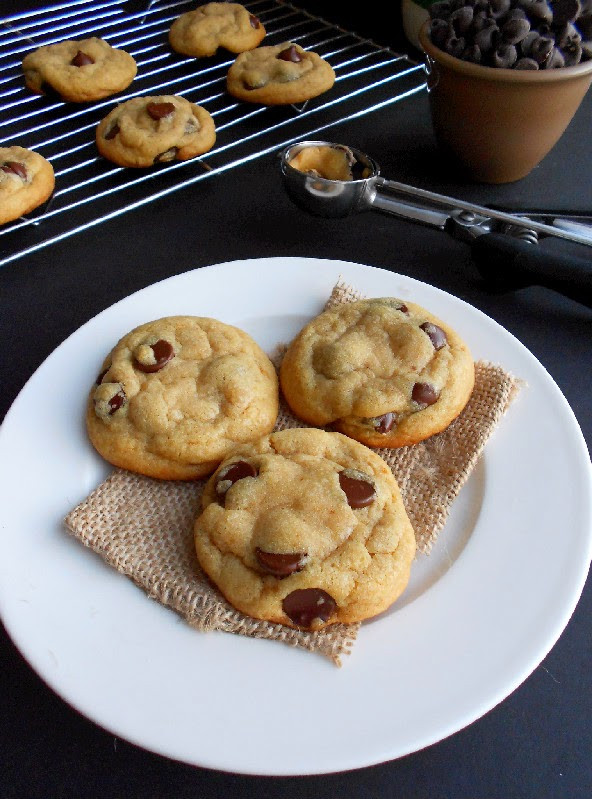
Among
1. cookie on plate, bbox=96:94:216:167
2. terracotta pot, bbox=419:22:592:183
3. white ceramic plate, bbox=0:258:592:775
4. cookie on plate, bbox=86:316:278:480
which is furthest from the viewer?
cookie on plate, bbox=96:94:216:167

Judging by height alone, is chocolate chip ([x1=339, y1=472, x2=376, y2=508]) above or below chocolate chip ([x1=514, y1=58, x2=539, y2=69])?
below

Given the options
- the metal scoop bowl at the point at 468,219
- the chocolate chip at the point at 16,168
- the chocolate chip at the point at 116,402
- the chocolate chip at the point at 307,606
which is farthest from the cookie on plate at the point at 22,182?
the chocolate chip at the point at 307,606

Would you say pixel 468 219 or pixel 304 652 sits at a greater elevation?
pixel 468 219

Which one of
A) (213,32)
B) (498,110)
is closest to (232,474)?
(498,110)

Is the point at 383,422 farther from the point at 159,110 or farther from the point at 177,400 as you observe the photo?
the point at 159,110

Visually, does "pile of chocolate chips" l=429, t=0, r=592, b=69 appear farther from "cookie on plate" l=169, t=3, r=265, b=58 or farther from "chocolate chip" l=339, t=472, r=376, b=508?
"chocolate chip" l=339, t=472, r=376, b=508

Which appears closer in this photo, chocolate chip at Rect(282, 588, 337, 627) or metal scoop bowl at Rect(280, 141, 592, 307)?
chocolate chip at Rect(282, 588, 337, 627)

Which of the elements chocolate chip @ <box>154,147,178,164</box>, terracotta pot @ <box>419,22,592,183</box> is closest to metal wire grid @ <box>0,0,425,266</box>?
chocolate chip @ <box>154,147,178,164</box>
